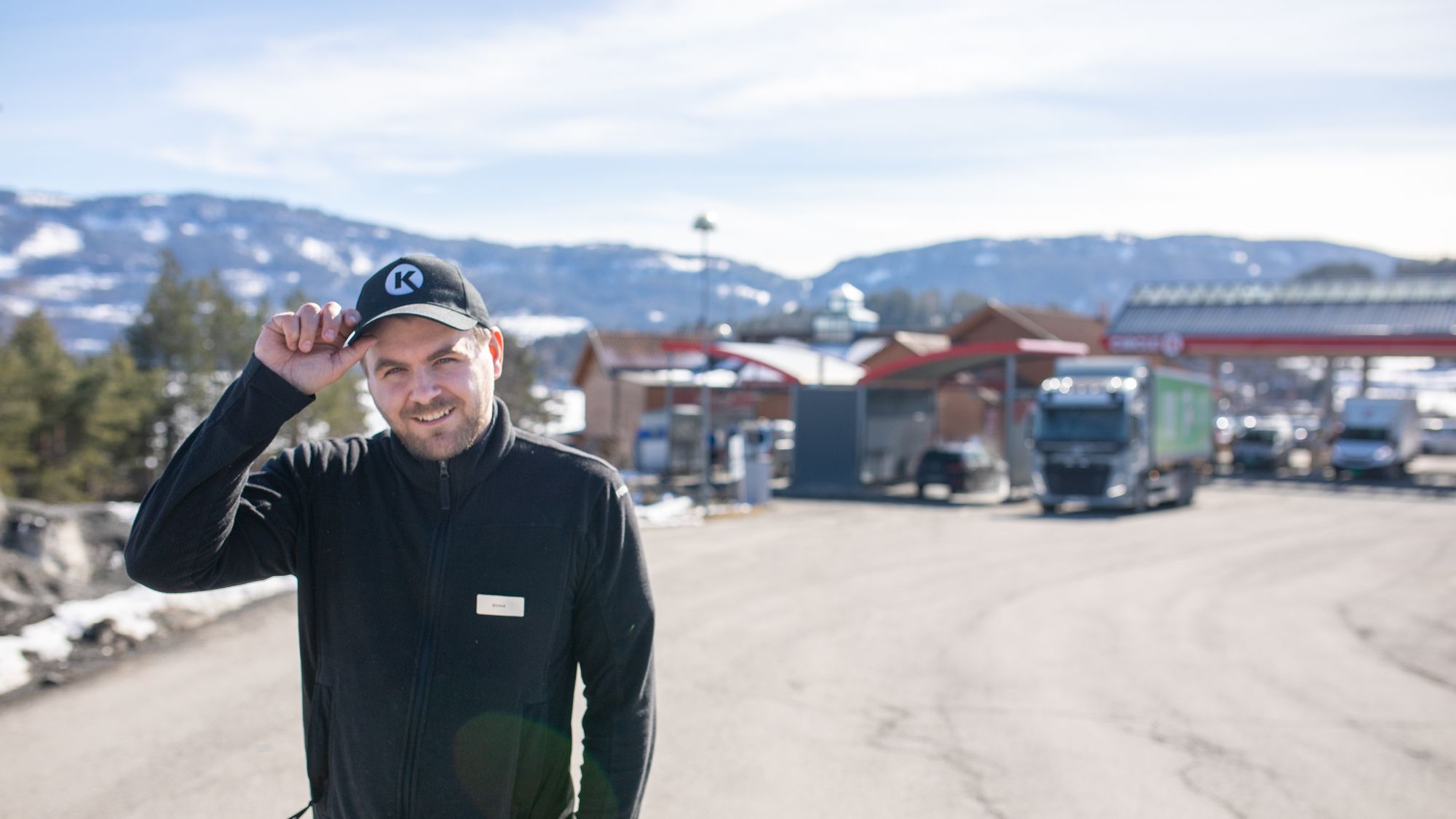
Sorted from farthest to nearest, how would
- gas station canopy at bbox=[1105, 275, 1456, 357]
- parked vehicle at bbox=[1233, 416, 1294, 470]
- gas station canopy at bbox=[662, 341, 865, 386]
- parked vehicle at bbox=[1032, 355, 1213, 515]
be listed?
gas station canopy at bbox=[1105, 275, 1456, 357] → parked vehicle at bbox=[1233, 416, 1294, 470] → gas station canopy at bbox=[662, 341, 865, 386] → parked vehicle at bbox=[1032, 355, 1213, 515]

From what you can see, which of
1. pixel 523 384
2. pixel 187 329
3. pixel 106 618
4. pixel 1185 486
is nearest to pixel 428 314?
pixel 106 618

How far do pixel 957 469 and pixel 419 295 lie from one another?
2779 centimetres

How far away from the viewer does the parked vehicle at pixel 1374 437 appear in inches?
1512

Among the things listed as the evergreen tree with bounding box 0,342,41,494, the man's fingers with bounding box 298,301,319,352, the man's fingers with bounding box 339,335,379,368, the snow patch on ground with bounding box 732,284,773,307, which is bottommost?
the evergreen tree with bounding box 0,342,41,494

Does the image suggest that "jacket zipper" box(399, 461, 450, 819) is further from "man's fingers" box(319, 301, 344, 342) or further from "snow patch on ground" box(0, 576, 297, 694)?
"snow patch on ground" box(0, 576, 297, 694)

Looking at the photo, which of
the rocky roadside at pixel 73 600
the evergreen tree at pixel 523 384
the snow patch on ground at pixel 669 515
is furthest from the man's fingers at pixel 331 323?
the evergreen tree at pixel 523 384

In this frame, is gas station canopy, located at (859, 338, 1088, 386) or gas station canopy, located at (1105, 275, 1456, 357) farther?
gas station canopy, located at (1105, 275, 1456, 357)

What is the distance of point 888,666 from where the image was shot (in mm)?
10031

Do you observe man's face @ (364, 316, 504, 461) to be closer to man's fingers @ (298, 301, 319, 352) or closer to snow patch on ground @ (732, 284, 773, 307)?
man's fingers @ (298, 301, 319, 352)

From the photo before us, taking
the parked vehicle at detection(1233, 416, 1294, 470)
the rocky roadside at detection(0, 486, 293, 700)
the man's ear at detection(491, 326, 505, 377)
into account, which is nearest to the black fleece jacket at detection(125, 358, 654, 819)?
the man's ear at detection(491, 326, 505, 377)

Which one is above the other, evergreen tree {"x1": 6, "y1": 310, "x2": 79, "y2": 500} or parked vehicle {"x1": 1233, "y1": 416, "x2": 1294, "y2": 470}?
evergreen tree {"x1": 6, "y1": 310, "x2": 79, "y2": 500}

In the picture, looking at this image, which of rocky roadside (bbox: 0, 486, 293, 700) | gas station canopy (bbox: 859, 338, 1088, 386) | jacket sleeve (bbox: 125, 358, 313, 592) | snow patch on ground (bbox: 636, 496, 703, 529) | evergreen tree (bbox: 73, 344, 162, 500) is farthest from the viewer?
gas station canopy (bbox: 859, 338, 1088, 386)

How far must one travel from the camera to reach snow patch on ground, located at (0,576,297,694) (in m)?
9.24

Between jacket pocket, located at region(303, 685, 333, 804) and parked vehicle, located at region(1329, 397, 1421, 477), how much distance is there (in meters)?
41.5
